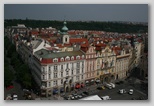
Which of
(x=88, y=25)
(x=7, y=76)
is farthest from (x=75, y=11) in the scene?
(x=7, y=76)

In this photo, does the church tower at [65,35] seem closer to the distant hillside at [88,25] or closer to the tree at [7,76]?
the distant hillside at [88,25]

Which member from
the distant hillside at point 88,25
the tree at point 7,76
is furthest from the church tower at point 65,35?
the tree at point 7,76

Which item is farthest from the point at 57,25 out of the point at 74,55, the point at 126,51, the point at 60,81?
the point at 126,51

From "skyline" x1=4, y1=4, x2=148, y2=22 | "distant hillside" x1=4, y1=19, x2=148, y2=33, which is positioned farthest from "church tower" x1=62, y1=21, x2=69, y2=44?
"skyline" x1=4, y1=4, x2=148, y2=22

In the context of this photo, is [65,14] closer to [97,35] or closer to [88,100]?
[97,35]

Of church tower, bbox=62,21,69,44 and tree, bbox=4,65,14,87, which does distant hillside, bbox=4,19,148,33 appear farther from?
tree, bbox=4,65,14,87
